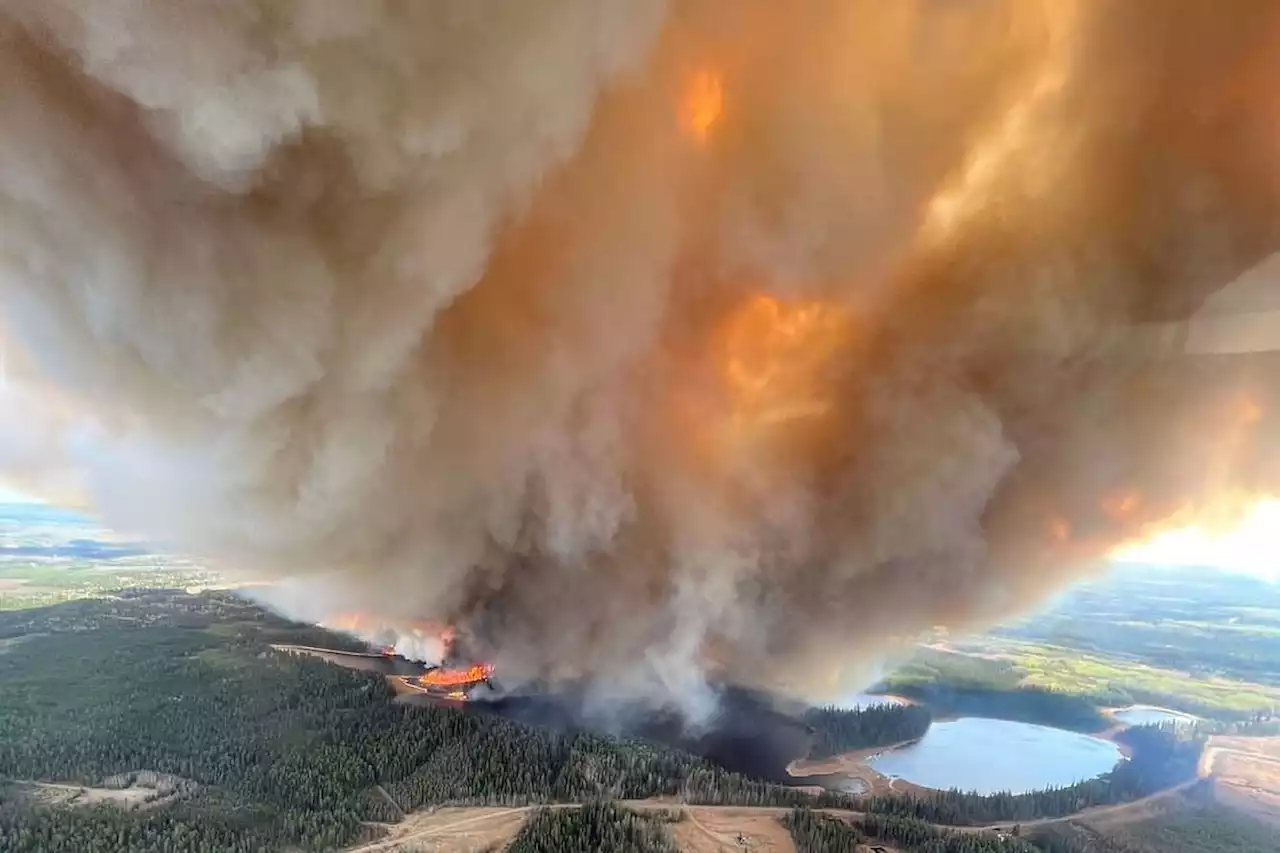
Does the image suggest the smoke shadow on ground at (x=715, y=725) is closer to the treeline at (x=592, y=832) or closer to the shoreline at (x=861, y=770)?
the shoreline at (x=861, y=770)

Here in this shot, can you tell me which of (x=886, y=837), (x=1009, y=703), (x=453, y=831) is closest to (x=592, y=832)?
(x=453, y=831)

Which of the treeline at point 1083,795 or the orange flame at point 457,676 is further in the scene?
the orange flame at point 457,676

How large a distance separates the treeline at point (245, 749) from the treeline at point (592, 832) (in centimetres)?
41

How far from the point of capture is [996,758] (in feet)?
36.0

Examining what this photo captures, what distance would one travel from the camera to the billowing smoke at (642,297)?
4176 millimetres

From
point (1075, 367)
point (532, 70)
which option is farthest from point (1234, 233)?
point (532, 70)

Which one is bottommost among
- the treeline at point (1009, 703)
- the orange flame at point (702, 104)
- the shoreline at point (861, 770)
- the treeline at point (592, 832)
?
the treeline at point (592, 832)

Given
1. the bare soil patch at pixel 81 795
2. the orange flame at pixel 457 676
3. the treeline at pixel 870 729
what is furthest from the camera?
the orange flame at pixel 457 676

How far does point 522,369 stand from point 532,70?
3.68 m

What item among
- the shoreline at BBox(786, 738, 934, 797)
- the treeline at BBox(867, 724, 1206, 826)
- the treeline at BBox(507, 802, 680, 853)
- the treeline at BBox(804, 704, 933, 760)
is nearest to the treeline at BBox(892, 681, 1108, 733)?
the treeline at BBox(804, 704, 933, 760)

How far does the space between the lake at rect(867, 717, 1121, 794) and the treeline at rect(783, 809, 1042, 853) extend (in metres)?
1.66

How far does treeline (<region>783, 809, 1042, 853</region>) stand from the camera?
7.80 m

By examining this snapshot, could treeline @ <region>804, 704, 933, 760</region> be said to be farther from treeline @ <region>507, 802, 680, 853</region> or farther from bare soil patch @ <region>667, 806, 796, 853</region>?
treeline @ <region>507, 802, 680, 853</region>

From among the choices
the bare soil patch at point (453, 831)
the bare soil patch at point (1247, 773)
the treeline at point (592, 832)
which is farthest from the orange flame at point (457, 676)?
the bare soil patch at point (1247, 773)
